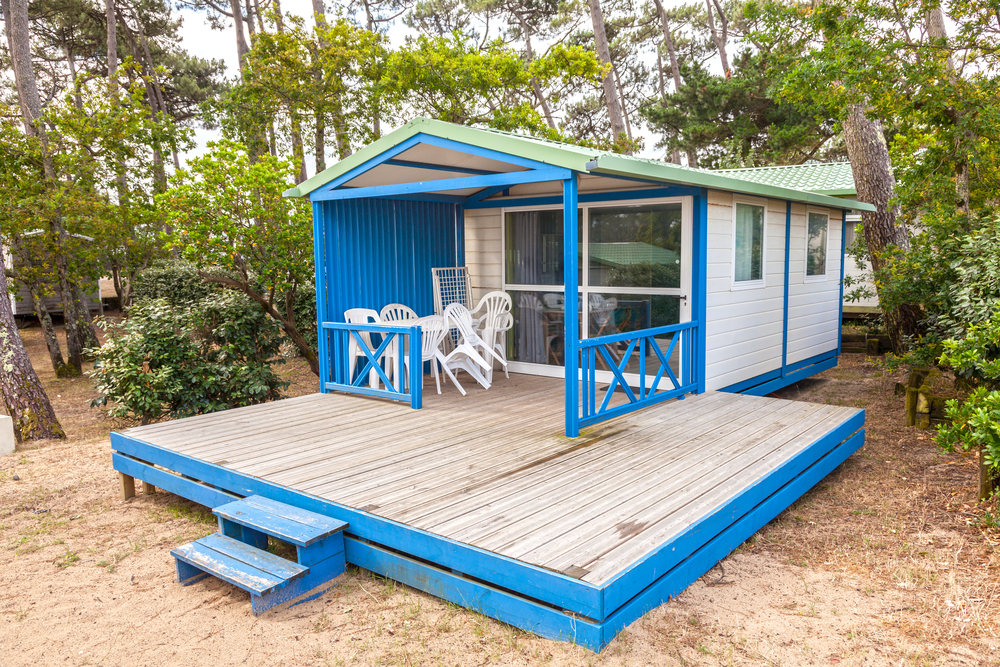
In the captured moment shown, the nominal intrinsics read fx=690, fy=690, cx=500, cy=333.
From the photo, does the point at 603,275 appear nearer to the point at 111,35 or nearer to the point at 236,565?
the point at 236,565

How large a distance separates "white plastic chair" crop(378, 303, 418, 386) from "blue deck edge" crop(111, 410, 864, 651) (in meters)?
2.01

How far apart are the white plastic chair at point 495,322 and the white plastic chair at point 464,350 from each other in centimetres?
10

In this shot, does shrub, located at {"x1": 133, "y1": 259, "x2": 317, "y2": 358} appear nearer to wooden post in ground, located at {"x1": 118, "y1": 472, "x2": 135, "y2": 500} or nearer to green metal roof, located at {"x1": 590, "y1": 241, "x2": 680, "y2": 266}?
wooden post in ground, located at {"x1": 118, "y1": 472, "x2": 135, "y2": 500}

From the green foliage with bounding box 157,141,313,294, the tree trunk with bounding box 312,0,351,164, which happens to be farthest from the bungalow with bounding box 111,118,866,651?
the tree trunk with bounding box 312,0,351,164

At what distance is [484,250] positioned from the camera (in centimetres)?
692

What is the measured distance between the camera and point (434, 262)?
6895 millimetres

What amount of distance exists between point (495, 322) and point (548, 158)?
95.0 inches

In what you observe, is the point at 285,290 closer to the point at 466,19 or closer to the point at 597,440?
the point at 597,440

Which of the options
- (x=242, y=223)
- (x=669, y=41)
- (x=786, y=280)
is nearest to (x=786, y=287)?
(x=786, y=280)

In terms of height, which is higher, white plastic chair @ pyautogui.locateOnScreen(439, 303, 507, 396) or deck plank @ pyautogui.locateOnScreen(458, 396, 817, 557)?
white plastic chair @ pyautogui.locateOnScreen(439, 303, 507, 396)

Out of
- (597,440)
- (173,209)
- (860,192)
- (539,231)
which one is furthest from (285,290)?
(860,192)

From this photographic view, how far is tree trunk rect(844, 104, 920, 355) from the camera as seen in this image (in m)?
8.40

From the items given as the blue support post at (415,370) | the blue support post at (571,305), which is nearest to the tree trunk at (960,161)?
the blue support post at (571,305)

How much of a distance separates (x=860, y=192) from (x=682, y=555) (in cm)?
740
